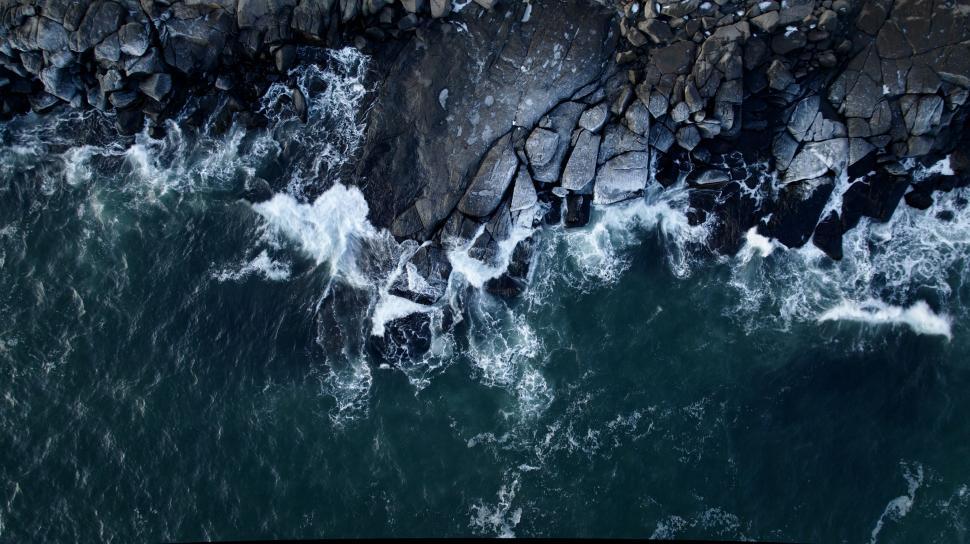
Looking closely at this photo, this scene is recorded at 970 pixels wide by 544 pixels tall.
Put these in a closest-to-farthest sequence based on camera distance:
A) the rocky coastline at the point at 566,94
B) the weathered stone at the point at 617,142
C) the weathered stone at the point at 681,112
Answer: the rocky coastline at the point at 566,94 → the weathered stone at the point at 681,112 → the weathered stone at the point at 617,142

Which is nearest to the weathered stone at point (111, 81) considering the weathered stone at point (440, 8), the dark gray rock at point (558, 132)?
the weathered stone at point (440, 8)

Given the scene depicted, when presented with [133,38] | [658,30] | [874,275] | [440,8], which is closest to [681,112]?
[658,30]

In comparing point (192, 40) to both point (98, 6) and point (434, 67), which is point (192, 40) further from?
point (434, 67)

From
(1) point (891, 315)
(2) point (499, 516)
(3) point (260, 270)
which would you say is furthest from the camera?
(3) point (260, 270)

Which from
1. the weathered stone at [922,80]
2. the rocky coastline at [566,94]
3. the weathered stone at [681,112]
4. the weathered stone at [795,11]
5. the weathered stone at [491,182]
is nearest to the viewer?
the weathered stone at [922,80]

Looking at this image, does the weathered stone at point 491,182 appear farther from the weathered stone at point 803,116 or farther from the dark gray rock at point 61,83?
the dark gray rock at point 61,83

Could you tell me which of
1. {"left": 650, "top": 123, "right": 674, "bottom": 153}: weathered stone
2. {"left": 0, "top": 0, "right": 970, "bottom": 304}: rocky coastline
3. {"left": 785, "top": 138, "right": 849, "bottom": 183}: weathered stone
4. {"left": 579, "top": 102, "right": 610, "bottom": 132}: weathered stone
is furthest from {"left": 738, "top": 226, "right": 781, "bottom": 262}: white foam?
{"left": 579, "top": 102, "right": 610, "bottom": 132}: weathered stone

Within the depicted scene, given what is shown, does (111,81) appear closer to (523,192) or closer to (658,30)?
(523,192)

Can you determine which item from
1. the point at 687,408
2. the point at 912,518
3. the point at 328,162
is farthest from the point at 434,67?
the point at 912,518

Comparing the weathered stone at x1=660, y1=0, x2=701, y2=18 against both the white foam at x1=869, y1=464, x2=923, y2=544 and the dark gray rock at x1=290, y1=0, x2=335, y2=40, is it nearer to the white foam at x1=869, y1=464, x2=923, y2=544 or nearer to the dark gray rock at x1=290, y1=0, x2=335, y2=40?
the dark gray rock at x1=290, y1=0, x2=335, y2=40
